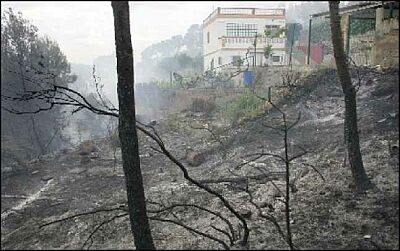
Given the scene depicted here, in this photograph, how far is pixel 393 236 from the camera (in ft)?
16.3

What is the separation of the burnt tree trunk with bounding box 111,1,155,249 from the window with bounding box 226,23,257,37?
24.7 meters

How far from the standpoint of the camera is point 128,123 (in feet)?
13.5

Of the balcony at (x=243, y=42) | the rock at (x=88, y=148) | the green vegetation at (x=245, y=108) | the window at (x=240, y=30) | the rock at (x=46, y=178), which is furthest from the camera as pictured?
the window at (x=240, y=30)

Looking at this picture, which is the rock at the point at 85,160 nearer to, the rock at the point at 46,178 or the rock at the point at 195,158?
the rock at the point at 46,178

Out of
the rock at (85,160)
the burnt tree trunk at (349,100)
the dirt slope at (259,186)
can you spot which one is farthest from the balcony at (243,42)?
the burnt tree trunk at (349,100)

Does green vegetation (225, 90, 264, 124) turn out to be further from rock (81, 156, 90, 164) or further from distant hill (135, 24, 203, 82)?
distant hill (135, 24, 203, 82)

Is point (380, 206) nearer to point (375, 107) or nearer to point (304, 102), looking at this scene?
point (375, 107)

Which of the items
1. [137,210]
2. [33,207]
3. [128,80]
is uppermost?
[128,80]

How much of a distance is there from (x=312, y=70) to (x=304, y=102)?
1.91 m

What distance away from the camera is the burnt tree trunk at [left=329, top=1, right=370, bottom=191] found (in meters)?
5.88

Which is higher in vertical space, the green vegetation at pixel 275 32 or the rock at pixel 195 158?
the green vegetation at pixel 275 32

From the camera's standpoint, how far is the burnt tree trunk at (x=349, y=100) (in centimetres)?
588

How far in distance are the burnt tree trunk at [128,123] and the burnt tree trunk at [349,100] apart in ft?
11.4

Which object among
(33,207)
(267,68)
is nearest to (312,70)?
(267,68)
